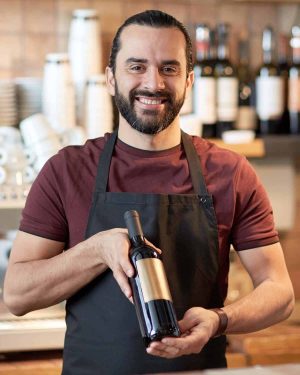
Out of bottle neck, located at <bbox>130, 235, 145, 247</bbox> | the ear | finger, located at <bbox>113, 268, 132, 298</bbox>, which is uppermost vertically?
the ear

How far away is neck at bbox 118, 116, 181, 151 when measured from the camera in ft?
5.80

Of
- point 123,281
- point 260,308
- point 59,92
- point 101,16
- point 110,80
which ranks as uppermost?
point 101,16

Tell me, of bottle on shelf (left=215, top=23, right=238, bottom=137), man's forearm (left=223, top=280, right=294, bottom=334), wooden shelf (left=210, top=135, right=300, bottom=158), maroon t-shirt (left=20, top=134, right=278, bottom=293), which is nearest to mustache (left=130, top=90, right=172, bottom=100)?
maroon t-shirt (left=20, top=134, right=278, bottom=293)

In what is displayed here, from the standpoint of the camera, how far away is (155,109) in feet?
5.54

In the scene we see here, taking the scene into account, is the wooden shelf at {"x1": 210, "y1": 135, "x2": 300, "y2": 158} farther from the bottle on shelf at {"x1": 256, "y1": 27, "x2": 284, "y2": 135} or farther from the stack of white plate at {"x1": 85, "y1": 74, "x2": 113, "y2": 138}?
the stack of white plate at {"x1": 85, "y1": 74, "x2": 113, "y2": 138}

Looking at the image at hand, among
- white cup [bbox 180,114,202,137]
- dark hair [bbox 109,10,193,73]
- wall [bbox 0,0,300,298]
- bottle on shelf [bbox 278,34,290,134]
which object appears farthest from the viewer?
bottle on shelf [bbox 278,34,290,134]

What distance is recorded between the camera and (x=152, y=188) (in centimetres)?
176

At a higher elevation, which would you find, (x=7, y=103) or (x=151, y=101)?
(x=151, y=101)

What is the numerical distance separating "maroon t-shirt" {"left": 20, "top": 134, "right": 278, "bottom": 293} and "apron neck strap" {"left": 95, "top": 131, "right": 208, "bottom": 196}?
12 mm

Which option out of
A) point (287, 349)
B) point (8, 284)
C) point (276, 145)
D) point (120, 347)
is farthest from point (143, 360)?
point (276, 145)

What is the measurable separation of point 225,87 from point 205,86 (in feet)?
0.23

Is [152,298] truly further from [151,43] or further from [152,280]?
[151,43]

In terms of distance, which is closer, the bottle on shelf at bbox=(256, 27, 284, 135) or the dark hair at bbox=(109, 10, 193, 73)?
the dark hair at bbox=(109, 10, 193, 73)

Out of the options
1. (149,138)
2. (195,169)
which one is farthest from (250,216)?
(149,138)
